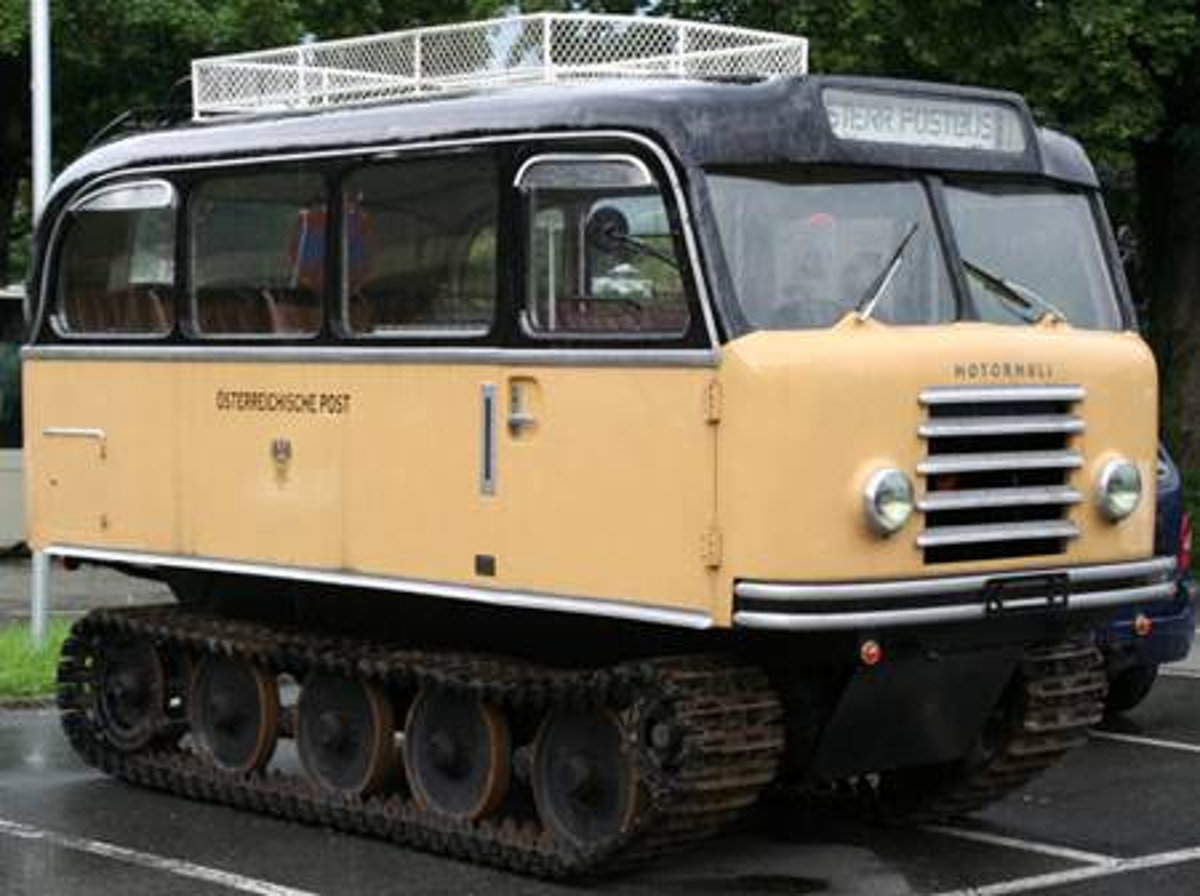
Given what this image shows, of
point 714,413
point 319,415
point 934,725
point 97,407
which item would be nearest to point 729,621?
point 714,413

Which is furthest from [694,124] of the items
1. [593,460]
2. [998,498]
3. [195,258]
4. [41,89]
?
[41,89]

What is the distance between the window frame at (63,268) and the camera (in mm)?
9445

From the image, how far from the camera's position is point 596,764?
7891 millimetres

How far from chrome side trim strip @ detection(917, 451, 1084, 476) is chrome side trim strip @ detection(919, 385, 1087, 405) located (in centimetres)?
19

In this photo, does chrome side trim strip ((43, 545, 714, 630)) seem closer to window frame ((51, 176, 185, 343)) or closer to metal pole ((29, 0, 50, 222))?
window frame ((51, 176, 185, 343))

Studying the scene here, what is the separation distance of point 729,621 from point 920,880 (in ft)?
4.98

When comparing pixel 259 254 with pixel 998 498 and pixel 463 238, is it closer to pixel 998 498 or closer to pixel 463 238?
pixel 463 238

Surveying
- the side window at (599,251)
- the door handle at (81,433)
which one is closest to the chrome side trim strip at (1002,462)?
the side window at (599,251)

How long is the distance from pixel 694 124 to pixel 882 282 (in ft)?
2.86

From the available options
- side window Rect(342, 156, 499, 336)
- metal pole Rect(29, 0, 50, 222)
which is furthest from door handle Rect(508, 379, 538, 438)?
metal pole Rect(29, 0, 50, 222)

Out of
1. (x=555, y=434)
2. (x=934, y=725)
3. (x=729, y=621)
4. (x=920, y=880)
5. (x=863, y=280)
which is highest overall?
(x=863, y=280)

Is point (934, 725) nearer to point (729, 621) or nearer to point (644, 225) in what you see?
point (729, 621)

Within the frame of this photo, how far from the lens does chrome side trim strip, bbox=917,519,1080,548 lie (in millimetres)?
7332

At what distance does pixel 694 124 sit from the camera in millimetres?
7457
